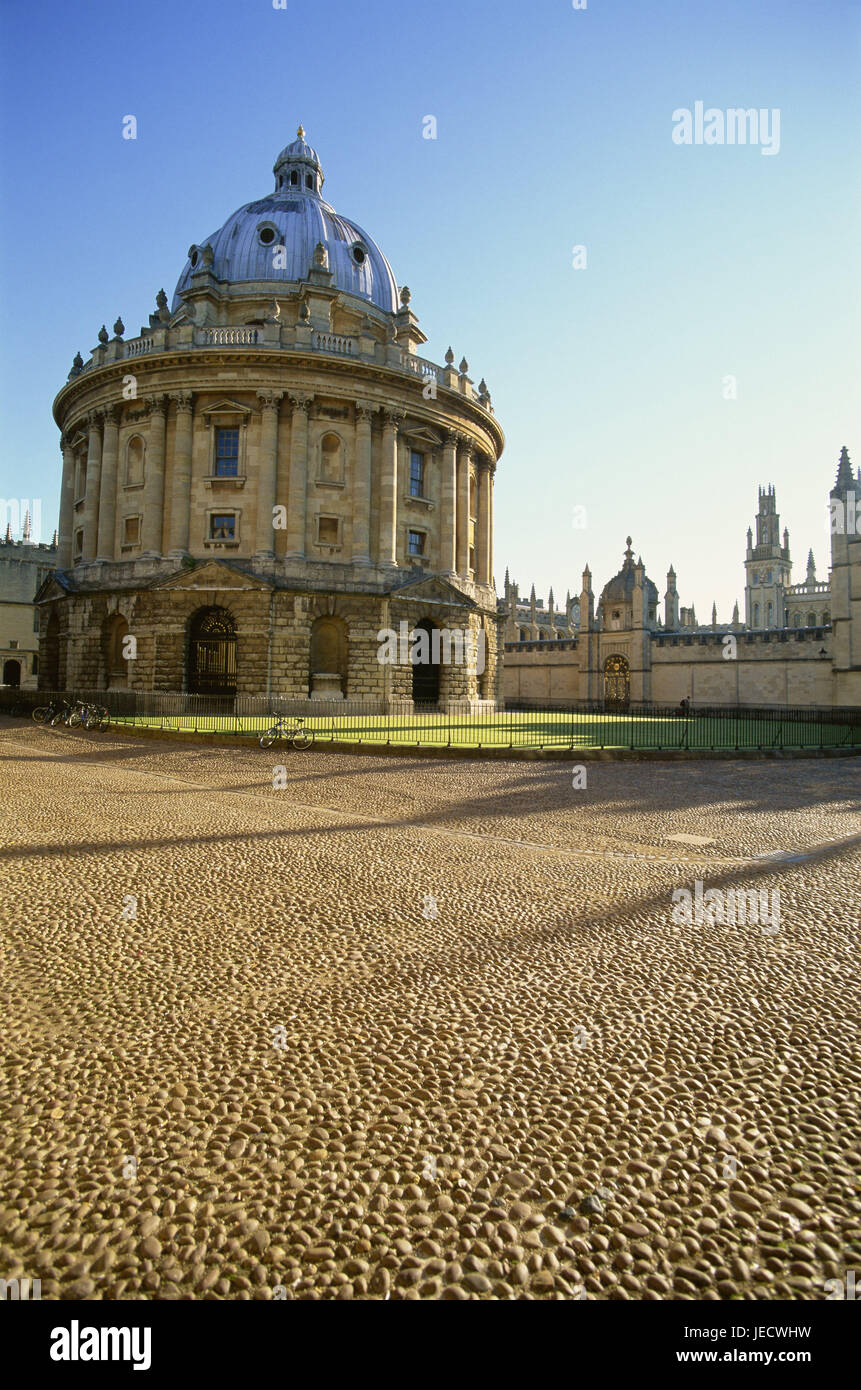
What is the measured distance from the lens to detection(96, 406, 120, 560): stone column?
106ft

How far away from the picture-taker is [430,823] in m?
9.40

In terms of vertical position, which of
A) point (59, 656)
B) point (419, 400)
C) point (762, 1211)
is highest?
point (419, 400)

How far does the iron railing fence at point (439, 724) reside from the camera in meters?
20.0

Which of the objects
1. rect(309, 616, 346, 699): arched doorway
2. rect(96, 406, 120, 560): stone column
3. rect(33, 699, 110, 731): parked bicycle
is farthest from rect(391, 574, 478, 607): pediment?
rect(96, 406, 120, 560): stone column

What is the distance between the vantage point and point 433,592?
3219 centimetres

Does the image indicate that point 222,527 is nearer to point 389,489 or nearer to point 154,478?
point 154,478

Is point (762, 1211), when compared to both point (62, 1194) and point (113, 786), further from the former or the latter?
point (113, 786)

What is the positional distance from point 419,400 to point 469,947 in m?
32.7

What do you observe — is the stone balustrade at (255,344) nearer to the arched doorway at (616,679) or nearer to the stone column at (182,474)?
the stone column at (182,474)

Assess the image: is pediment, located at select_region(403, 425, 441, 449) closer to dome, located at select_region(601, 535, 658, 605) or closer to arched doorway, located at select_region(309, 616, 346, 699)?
arched doorway, located at select_region(309, 616, 346, 699)

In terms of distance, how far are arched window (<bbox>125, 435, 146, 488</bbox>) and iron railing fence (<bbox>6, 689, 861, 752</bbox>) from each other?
11.2m

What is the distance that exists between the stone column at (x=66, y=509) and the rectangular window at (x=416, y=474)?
62.2 feet

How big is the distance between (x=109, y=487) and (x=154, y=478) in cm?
334

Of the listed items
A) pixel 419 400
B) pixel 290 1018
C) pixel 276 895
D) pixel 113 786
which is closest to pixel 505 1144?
pixel 290 1018
